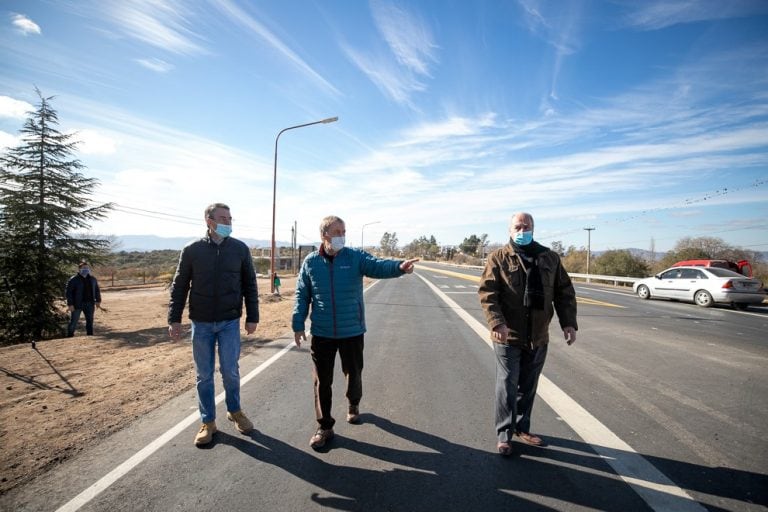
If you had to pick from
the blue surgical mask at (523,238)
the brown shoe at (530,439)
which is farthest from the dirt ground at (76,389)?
the blue surgical mask at (523,238)

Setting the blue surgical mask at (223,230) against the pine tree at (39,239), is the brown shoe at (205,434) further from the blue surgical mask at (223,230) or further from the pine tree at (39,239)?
the pine tree at (39,239)

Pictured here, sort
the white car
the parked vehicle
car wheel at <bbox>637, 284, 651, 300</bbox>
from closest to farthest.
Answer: the white car, car wheel at <bbox>637, 284, 651, 300</bbox>, the parked vehicle

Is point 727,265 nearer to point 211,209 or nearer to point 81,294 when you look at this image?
point 211,209

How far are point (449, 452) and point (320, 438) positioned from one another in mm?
1127

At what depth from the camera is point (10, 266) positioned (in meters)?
11.0

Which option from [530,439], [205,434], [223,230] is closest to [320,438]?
[205,434]

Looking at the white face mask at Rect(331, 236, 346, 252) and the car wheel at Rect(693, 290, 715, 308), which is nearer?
the white face mask at Rect(331, 236, 346, 252)

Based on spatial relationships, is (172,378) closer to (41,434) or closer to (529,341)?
(41,434)

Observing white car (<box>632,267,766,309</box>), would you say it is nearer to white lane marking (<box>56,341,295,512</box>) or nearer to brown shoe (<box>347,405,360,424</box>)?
brown shoe (<box>347,405,360,424</box>)

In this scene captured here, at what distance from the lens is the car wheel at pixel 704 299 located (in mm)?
13408

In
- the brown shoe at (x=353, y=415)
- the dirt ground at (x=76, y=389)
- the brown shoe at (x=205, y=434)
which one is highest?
the brown shoe at (x=353, y=415)

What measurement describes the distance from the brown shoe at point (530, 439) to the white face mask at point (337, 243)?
2.41m

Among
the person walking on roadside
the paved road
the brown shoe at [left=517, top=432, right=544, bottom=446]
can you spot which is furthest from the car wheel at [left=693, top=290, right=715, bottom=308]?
the brown shoe at [left=517, top=432, right=544, bottom=446]

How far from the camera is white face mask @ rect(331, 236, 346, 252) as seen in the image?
3.29 metres
